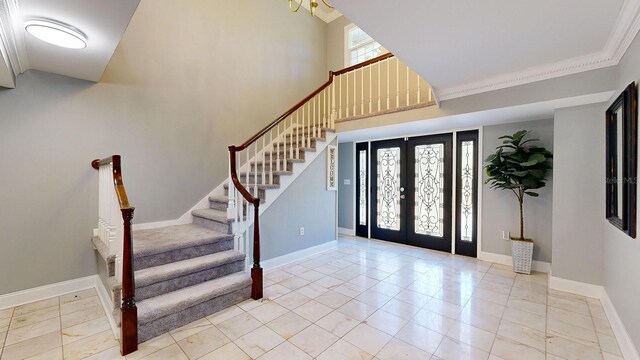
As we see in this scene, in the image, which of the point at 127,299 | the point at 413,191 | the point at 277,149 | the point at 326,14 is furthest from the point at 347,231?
the point at 326,14

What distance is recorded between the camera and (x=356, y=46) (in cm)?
606

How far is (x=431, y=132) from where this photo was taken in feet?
15.4

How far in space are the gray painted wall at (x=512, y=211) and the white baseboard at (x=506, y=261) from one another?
0.06 meters

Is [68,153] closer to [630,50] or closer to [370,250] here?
[370,250]

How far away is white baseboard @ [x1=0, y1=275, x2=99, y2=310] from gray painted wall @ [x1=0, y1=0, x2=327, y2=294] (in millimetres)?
69

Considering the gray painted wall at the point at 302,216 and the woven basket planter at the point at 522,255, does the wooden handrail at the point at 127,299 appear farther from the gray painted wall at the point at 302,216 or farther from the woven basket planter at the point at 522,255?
the woven basket planter at the point at 522,255

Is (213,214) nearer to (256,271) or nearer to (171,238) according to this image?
(171,238)

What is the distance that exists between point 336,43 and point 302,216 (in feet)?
14.4

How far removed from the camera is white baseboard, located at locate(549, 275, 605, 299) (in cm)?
294

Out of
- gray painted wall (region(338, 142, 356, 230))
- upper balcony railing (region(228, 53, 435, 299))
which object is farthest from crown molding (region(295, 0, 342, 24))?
gray painted wall (region(338, 142, 356, 230))

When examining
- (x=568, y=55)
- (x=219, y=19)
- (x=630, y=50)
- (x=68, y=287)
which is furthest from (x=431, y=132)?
(x=68, y=287)

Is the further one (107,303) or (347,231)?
(347,231)

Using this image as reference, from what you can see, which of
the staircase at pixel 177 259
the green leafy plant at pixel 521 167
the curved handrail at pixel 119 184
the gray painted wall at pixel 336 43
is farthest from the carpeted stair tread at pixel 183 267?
the gray painted wall at pixel 336 43

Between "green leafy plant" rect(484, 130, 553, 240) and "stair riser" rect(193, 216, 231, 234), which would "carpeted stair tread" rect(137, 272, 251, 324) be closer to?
"stair riser" rect(193, 216, 231, 234)
